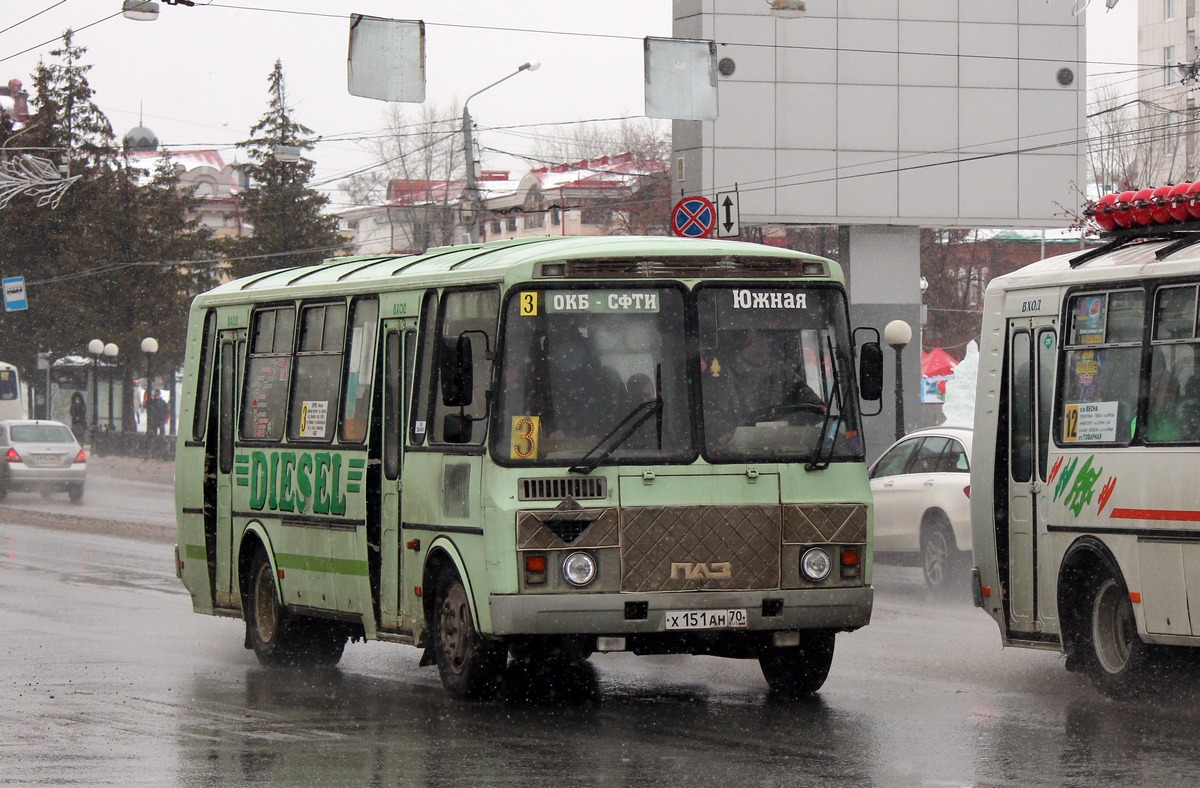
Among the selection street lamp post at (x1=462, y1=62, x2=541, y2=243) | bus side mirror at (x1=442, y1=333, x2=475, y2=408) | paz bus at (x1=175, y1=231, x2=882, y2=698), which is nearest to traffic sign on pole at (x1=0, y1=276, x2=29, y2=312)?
street lamp post at (x1=462, y1=62, x2=541, y2=243)

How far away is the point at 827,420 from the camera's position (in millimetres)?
11117

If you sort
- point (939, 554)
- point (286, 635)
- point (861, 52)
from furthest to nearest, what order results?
point (861, 52)
point (939, 554)
point (286, 635)

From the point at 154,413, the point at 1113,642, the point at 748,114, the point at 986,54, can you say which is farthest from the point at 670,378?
the point at 154,413

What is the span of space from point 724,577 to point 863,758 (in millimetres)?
1871

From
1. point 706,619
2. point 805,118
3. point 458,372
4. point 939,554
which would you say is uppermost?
point 805,118

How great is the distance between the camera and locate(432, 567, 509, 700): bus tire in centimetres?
1103

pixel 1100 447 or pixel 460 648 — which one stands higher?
pixel 1100 447

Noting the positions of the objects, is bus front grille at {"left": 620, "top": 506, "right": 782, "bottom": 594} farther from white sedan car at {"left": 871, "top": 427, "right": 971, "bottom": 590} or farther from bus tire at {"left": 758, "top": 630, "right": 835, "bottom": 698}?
white sedan car at {"left": 871, "top": 427, "right": 971, "bottom": 590}

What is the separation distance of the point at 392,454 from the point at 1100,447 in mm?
4218

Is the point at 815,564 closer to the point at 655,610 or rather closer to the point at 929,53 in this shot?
the point at 655,610

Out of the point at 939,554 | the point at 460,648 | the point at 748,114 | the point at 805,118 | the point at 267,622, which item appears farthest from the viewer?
the point at 805,118

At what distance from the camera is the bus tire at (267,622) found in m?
13.9

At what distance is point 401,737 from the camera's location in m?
9.98

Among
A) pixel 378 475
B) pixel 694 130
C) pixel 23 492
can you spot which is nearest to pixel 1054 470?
pixel 378 475
